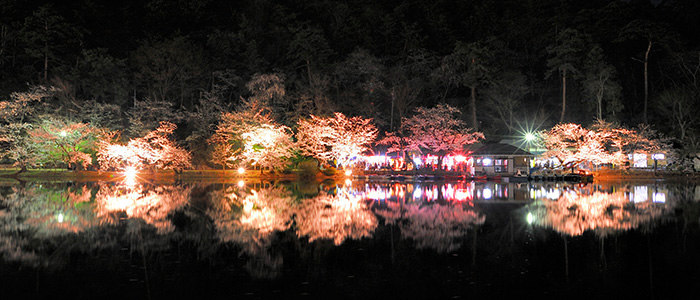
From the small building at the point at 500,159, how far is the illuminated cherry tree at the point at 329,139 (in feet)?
36.6

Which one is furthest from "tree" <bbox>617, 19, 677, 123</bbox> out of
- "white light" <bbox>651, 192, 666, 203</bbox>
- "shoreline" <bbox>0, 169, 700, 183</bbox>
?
"white light" <bbox>651, 192, 666, 203</bbox>

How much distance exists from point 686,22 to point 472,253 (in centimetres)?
6413

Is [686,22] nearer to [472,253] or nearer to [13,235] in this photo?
[472,253]

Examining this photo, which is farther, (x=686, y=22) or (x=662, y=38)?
(x=686, y=22)

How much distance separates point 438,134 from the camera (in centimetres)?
4688

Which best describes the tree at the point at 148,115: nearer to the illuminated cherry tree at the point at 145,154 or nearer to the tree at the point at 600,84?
the illuminated cherry tree at the point at 145,154

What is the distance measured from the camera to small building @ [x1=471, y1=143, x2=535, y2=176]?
46.5 m

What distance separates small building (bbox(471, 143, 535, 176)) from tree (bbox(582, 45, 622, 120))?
1044 cm

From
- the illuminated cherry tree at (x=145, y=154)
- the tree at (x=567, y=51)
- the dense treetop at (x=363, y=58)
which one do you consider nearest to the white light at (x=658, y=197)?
the dense treetop at (x=363, y=58)

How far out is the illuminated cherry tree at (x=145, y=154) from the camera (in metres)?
41.3

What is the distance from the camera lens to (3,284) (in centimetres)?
873

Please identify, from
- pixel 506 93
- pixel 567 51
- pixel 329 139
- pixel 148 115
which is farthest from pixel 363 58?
pixel 148 115

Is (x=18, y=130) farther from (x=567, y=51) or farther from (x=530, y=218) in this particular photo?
(x=567, y=51)

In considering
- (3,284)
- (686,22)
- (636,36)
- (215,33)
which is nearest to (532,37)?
(636,36)
